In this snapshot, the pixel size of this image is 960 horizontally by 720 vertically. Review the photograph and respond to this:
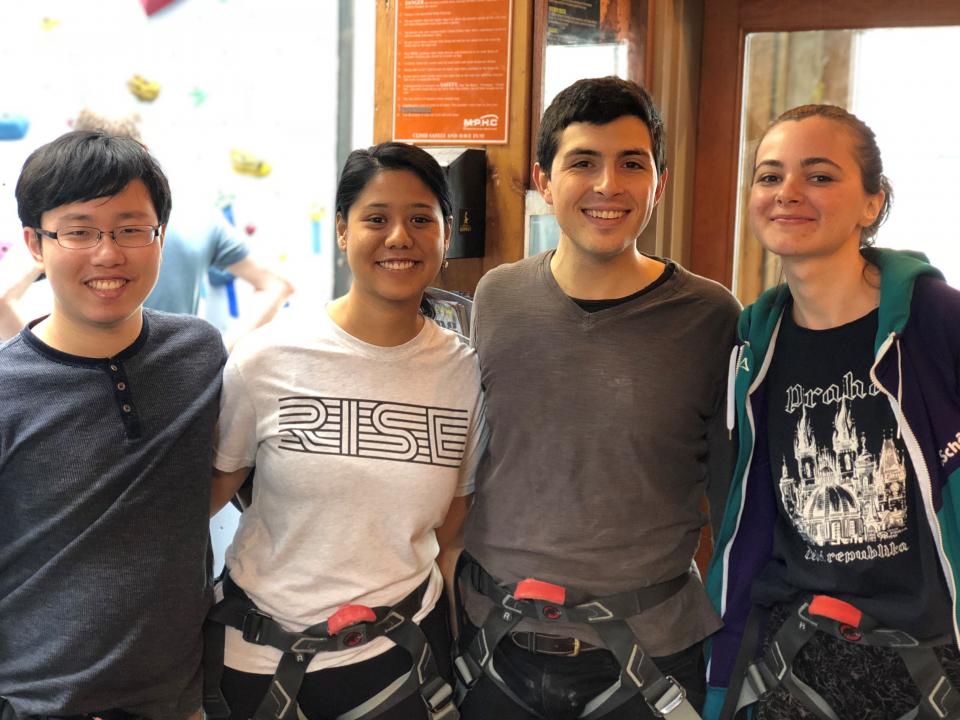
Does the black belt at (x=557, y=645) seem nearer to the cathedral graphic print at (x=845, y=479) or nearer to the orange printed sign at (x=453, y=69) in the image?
the cathedral graphic print at (x=845, y=479)

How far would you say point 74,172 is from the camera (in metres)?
1.50

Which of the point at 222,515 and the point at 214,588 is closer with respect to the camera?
the point at 214,588

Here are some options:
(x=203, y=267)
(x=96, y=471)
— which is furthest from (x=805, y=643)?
(x=203, y=267)

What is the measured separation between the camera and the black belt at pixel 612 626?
1.69 m

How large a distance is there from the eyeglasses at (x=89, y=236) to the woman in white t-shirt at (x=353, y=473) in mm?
278

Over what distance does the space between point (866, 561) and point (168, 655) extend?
1.14 metres

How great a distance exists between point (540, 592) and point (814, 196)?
2.69ft

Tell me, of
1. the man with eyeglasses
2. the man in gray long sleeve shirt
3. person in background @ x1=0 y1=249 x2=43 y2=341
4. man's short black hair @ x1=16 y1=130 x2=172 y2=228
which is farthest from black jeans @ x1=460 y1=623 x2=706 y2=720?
person in background @ x1=0 y1=249 x2=43 y2=341

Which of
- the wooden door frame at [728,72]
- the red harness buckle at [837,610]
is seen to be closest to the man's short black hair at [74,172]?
the red harness buckle at [837,610]

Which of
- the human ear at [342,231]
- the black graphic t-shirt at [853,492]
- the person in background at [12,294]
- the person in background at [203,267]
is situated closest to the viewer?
the black graphic t-shirt at [853,492]

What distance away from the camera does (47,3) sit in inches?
88.6

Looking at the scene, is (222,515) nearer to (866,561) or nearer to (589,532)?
(589,532)

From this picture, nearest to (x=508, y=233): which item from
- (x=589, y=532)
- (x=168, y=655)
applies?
(x=589, y=532)

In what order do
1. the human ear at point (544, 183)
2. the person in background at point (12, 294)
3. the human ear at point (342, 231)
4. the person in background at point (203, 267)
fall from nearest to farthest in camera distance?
the human ear at point (342, 231) < the human ear at point (544, 183) < the person in background at point (12, 294) < the person in background at point (203, 267)
